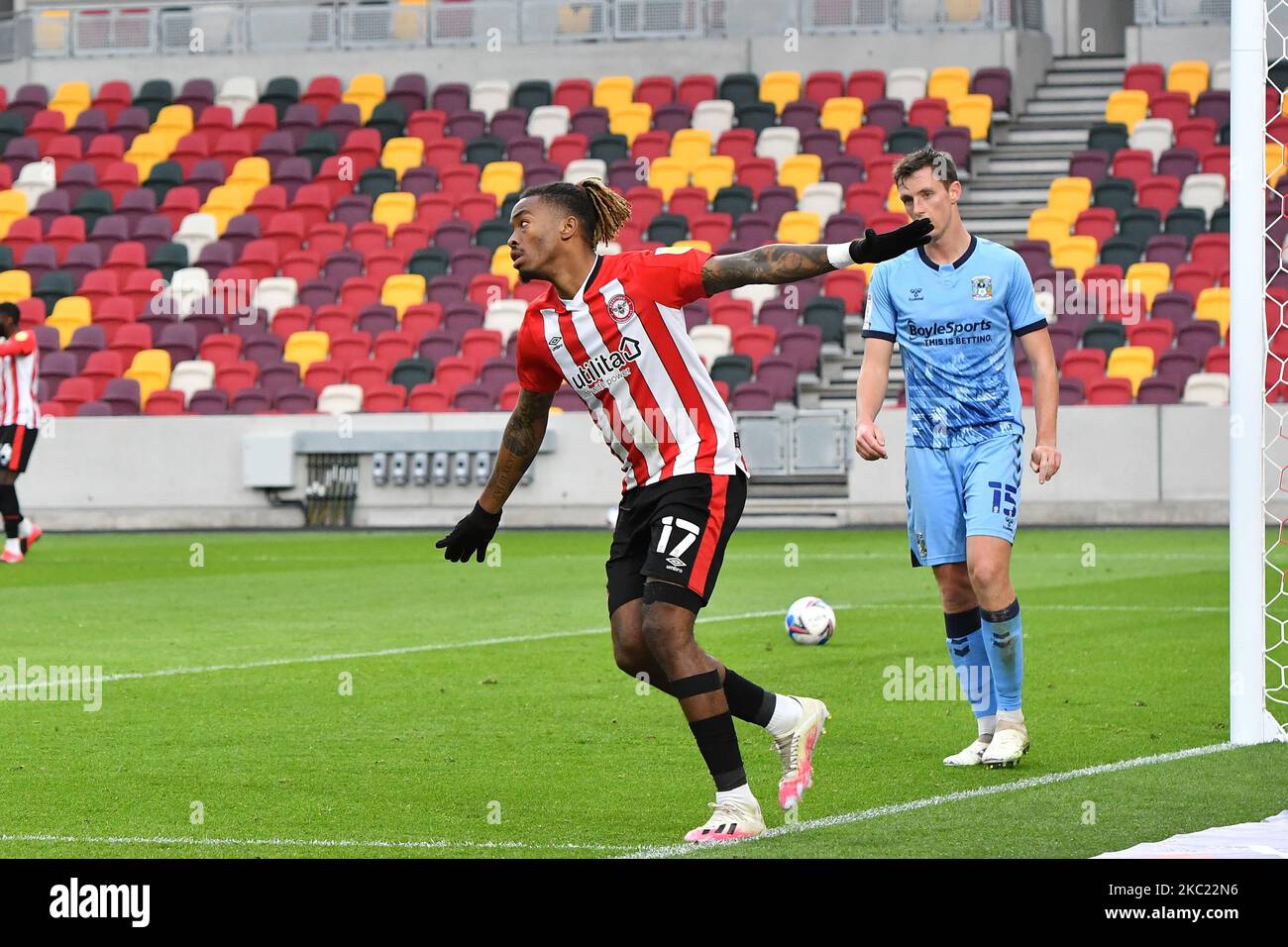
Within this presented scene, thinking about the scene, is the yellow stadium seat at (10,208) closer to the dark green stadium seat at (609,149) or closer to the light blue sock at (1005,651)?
the dark green stadium seat at (609,149)

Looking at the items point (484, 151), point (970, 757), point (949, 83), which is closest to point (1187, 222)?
point (949, 83)

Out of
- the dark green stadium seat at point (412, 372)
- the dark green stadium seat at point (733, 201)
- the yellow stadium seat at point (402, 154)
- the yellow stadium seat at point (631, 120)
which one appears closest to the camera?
the dark green stadium seat at point (412, 372)

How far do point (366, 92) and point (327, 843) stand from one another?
89.2 ft

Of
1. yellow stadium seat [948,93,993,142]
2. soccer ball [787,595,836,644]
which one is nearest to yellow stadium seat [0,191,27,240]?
yellow stadium seat [948,93,993,142]

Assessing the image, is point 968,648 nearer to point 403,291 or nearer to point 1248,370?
point 1248,370

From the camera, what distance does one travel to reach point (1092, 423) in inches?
891

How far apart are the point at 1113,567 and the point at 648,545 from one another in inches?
452

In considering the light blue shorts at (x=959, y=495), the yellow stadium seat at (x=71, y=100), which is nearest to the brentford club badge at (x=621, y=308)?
the light blue shorts at (x=959, y=495)

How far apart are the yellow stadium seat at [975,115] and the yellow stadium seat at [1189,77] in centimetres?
275

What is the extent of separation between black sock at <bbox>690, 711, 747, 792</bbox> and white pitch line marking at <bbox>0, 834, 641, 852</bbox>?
1.15ft

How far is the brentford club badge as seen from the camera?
5.75m

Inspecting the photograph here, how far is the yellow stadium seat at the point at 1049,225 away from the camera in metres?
26.0

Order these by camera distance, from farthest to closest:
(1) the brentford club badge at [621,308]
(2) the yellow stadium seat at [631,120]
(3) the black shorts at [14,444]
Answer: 1. (2) the yellow stadium seat at [631,120]
2. (3) the black shorts at [14,444]
3. (1) the brentford club badge at [621,308]

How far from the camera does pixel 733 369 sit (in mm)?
24219
